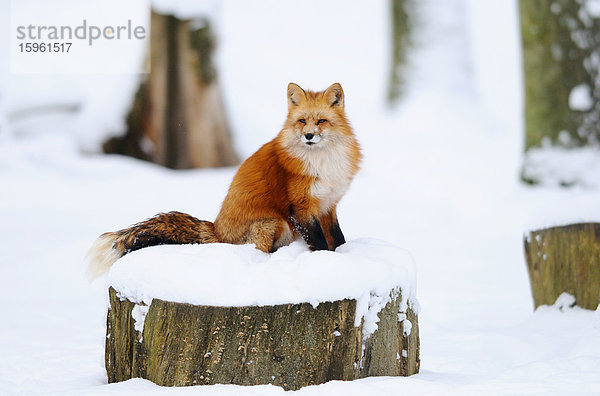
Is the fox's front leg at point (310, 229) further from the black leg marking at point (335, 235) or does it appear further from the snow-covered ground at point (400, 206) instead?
the snow-covered ground at point (400, 206)

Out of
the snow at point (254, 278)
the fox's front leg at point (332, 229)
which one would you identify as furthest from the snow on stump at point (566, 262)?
the snow at point (254, 278)

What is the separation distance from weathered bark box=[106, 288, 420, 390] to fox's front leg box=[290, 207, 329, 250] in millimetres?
612

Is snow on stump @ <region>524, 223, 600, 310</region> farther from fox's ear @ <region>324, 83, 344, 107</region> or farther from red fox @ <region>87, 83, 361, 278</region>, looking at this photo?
fox's ear @ <region>324, 83, 344, 107</region>

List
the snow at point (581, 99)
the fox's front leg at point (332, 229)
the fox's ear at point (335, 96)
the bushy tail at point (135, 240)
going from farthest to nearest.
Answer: the snow at point (581, 99), the fox's front leg at point (332, 229), the fox's ear at point (335, 96), the bushy tail at point (135, 240)

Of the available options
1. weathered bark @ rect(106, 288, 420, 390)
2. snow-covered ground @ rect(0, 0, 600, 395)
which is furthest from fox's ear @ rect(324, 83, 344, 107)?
weathered bark @ rect(106, 288, 420, 390)

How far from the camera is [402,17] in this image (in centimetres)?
1612

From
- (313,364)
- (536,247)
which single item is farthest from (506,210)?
(313,364)

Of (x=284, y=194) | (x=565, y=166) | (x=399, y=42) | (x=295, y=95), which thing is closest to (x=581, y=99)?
(x=565, y=166)

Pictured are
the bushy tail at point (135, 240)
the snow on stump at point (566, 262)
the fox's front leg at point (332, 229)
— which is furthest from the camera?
the snow on stump at point (566, 262)

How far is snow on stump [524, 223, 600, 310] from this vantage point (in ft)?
17.0

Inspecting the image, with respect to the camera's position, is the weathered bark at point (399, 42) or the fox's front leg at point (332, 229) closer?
the fox's front leg at point (332, 229)

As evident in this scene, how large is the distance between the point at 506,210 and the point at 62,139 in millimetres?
6608

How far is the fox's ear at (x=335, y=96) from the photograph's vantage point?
3.97 meters

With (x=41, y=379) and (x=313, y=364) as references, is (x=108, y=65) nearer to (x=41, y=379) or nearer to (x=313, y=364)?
(x=41, y=379)
